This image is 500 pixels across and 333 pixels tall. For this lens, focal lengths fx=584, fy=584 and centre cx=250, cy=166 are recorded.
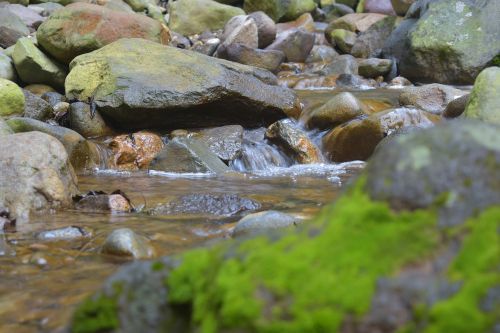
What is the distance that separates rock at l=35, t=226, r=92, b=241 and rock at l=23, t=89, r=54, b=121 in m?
5.54

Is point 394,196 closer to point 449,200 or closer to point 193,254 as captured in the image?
point 449,200

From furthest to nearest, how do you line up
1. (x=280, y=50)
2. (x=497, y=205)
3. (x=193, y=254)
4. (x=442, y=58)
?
(x=280, y=50) < (x=442, y=58) < (x=193, y=254) < (x=497, y=205)

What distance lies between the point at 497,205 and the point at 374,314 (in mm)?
534

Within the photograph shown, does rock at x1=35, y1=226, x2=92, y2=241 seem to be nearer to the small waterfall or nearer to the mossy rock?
the mossy rock

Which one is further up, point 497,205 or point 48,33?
point 497,205

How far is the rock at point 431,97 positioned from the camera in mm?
10548

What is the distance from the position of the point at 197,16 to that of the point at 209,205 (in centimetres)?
1549

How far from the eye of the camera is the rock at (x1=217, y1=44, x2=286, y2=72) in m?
15.0

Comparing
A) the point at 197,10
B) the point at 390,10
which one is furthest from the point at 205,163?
the point at 390,10

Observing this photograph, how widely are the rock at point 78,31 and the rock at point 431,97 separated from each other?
18.5 feet

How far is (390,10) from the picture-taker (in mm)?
21234

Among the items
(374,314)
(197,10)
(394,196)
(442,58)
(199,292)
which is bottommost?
(197,10)

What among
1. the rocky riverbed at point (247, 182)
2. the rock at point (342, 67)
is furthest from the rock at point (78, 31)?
the rock at point (342, 67)

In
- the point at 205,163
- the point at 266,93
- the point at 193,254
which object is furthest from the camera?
Answer: the point at 266,93
